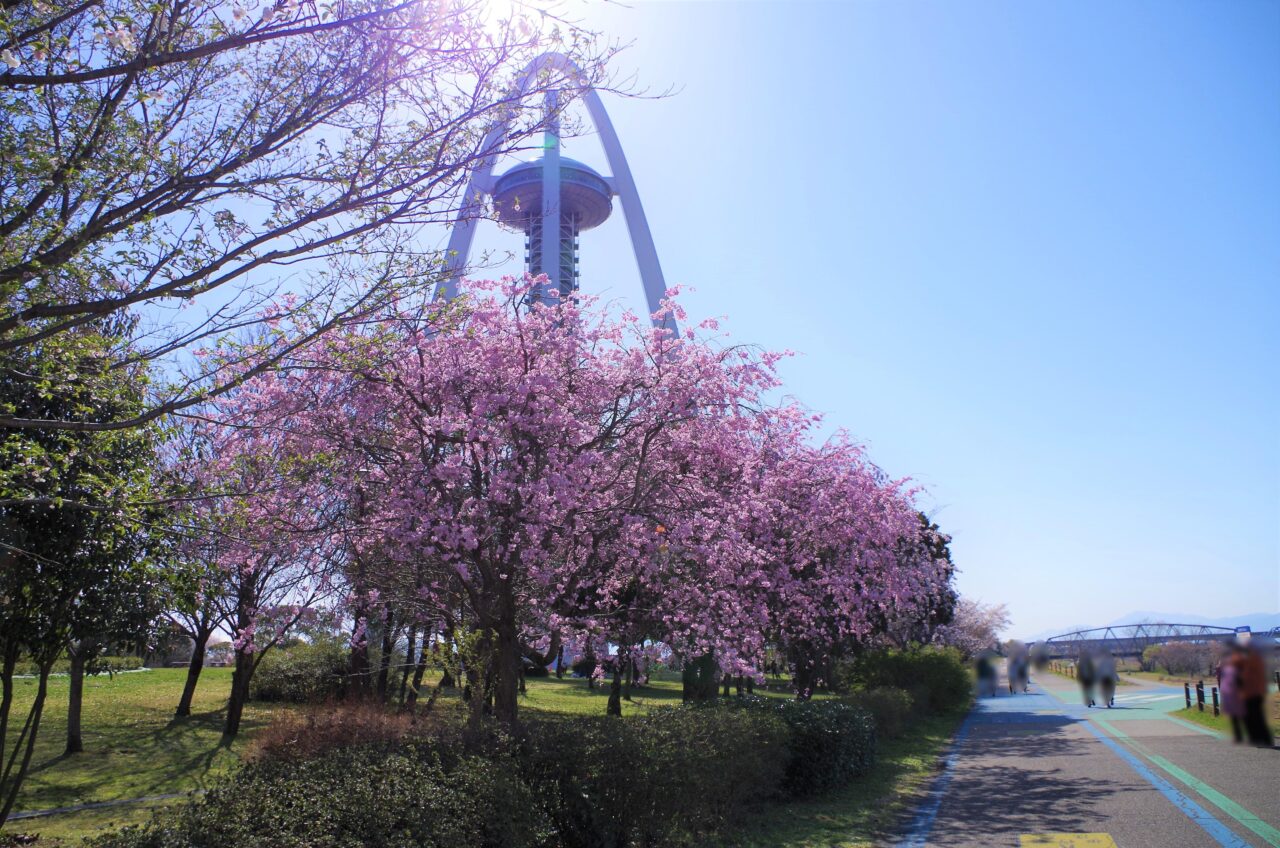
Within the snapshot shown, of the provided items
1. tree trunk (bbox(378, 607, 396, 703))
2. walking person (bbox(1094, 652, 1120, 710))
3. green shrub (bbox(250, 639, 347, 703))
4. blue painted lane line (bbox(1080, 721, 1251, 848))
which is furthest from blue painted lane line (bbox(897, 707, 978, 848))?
green shrub (bbox(250, 639, 347, 703))

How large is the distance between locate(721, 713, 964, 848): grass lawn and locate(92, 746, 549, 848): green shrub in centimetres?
365

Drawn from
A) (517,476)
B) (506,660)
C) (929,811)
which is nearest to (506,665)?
(506,660)

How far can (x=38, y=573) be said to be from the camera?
22.4 feet

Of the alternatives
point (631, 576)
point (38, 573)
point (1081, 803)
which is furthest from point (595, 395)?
point (1081, 803)

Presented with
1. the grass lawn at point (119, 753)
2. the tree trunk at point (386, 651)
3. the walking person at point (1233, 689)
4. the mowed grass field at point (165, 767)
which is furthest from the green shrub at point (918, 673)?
the walking person at point (1233, 689)

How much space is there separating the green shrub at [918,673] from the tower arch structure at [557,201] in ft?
38.8

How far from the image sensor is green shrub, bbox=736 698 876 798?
1163 cm

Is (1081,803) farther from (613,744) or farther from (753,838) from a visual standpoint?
(613,744)

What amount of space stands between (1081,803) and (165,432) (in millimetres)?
10845

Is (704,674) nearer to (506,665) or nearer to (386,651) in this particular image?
(386,651)

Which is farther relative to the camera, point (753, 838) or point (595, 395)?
point (595, 395)

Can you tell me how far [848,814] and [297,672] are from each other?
1739cm

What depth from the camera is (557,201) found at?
194 ft

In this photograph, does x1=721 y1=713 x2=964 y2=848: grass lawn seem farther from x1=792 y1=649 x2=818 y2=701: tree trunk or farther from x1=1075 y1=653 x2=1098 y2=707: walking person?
x1=1075 y1=653 x2=1098 y2=707: walking person
